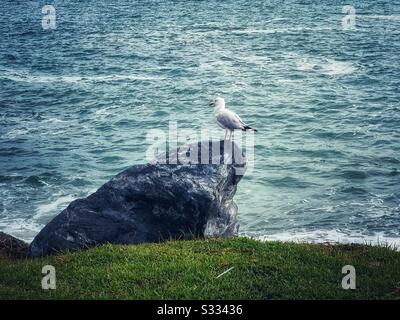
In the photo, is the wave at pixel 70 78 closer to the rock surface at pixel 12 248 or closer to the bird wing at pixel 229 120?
the bird wing at pixel 229 120

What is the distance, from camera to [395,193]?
27891 millimetres

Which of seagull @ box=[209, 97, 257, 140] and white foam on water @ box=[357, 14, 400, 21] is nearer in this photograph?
seagull @ box=[209, 97, 257, 140]

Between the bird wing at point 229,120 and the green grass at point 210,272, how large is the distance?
4544 millimetres

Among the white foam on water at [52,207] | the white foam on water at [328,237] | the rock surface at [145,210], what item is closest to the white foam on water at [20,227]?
the white foam on water at [52,207]

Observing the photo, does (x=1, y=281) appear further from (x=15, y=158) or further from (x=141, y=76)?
(x=141, y=76)

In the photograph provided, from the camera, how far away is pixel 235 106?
45812mm

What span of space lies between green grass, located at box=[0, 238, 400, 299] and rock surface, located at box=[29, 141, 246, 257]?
113 cm

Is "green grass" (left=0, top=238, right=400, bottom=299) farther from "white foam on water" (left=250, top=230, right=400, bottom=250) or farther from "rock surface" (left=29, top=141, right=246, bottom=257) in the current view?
"white foam on water" (left=250, top=230, right=400, bottom=250)

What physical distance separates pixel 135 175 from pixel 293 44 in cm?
5044

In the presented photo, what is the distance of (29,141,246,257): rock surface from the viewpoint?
17.0m

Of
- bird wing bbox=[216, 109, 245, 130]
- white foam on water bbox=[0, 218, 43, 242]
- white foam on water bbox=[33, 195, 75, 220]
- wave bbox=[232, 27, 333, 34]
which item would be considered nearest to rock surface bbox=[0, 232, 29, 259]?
white foam on water bbox=[0, 218, 43, 242]

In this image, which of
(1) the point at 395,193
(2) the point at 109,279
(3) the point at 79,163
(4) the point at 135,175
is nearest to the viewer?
(2) the point at 109,279

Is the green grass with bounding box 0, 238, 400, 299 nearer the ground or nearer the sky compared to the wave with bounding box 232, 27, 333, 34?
nearer the ground

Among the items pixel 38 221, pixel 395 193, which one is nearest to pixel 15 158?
pixel 38 221
